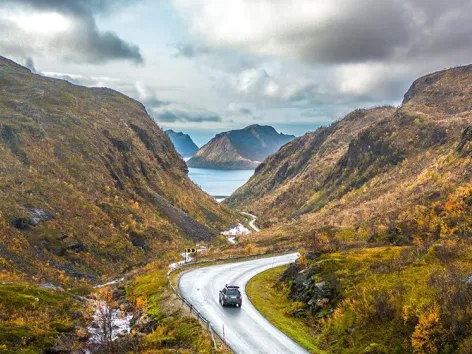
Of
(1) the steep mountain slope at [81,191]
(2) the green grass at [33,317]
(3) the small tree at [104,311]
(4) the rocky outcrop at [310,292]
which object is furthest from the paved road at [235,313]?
(1) the steep mountain slope at [81,191]

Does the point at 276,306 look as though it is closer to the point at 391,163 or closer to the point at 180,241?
the point at 180,241

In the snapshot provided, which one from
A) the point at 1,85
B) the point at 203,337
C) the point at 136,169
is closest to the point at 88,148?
the point at 136,169

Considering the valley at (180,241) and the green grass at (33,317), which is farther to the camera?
the valley at (180,241)

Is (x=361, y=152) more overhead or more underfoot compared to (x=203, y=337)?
more overhead

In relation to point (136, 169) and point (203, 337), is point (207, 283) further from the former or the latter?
point (136, 169)

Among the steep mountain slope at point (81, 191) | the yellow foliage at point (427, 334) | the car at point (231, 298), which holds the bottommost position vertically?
the car at point (231, 298)

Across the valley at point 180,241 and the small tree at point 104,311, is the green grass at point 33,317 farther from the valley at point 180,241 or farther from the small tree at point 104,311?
the small tree at point 104,311

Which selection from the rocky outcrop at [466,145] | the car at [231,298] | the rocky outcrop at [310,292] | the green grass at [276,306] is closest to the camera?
the green grass at [276,306]
